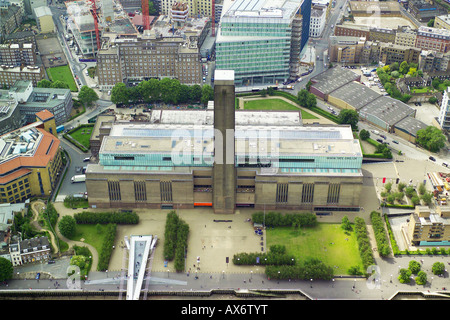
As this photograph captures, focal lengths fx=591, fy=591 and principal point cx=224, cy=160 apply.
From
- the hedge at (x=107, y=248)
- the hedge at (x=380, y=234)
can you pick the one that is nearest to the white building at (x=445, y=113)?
the hedge at (x=380, y=234)

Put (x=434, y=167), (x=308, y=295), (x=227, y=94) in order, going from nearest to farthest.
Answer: (x=308, y=295) → (x=227, y=94) → (x=434, y=167)

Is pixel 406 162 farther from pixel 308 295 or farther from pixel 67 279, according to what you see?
pixel 67 279

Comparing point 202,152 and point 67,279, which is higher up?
point 202,152

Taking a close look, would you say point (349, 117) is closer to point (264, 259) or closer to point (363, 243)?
point (363, 243)

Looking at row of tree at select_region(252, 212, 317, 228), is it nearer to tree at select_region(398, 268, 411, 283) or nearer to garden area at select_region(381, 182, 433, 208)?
garden area at select_region(381, 182, 433, 208)

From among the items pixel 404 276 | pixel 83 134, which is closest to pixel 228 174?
pixel 404 276

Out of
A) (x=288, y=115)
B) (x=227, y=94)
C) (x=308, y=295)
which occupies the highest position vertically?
(x=227, y=94)

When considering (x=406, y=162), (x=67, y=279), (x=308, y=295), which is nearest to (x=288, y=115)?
(x=406, y=162)
